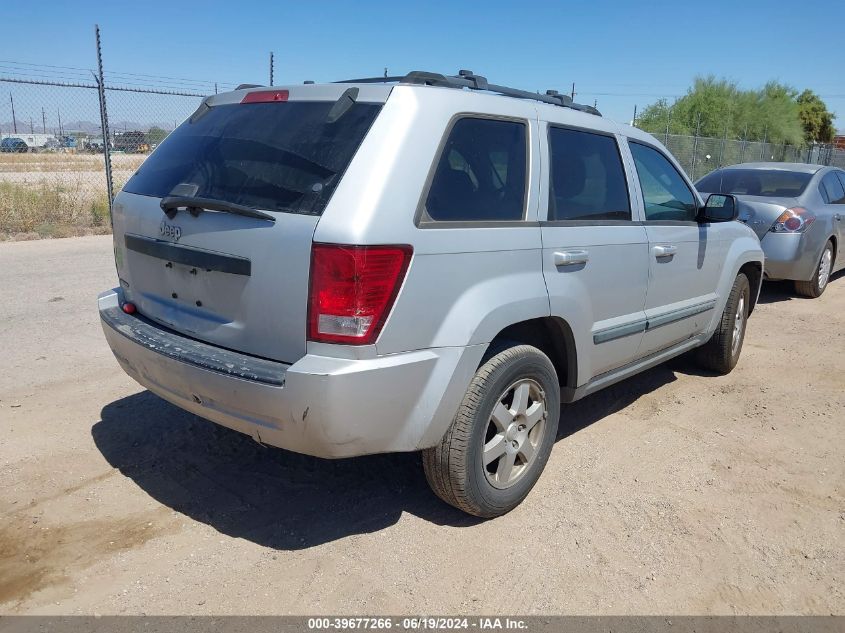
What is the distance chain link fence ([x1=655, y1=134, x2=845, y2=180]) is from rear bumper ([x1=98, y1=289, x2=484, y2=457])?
1924cm

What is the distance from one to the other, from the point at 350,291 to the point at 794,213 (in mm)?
7281

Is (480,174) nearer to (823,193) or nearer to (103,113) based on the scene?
(823,193)

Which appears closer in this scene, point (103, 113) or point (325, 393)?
point (325, 393)

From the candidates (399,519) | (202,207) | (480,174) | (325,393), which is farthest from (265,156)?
(399,519)

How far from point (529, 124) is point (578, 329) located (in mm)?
1044

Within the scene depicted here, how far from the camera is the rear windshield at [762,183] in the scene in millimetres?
8609

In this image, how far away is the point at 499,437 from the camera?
3154 mm

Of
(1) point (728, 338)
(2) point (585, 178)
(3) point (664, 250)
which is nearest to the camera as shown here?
(2) point (585, 178)

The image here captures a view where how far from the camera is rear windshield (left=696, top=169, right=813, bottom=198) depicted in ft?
28.2

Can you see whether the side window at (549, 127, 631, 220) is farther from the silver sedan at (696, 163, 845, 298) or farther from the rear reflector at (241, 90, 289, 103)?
the silver sedan at (696, 163, 845, 298)

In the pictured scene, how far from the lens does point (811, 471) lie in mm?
3846

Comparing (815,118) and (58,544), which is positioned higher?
(815,118)

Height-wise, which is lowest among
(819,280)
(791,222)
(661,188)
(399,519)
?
(399,519)

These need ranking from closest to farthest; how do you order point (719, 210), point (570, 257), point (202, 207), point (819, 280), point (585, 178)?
point (202, 207), point (570, 257), point (585, 178), point (719, 210), point (819, 280)
